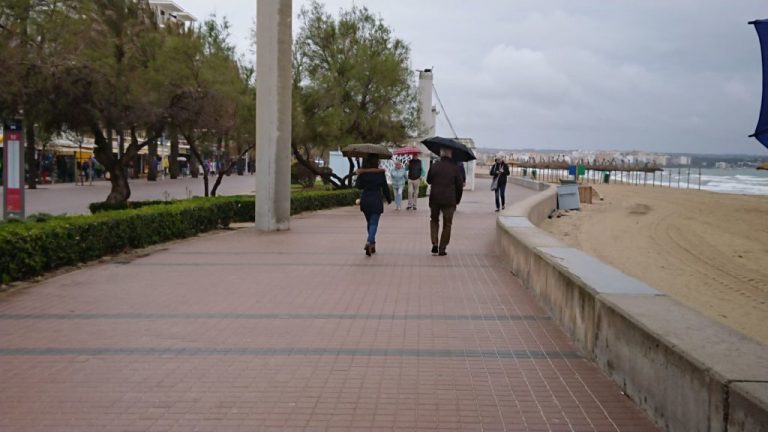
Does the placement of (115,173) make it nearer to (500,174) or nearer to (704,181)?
(500,174)

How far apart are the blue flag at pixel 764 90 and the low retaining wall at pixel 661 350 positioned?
1307 millimetres

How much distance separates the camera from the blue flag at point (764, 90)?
5.09 m

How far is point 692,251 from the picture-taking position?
18.2 meters

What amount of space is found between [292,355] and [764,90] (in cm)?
394

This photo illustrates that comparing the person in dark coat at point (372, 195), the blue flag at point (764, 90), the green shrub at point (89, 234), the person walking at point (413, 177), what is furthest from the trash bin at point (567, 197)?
the blue flag at point (764, 90)

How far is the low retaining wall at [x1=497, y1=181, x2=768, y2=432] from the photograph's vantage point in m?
3.55

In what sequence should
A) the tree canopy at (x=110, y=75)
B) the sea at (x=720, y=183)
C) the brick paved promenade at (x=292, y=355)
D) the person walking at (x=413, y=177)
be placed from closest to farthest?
the brick paved promenade at (x=292, y=355) → the tree canopy at (x=110, y=75) → the person walking at (x=413, y=177) → the sea at (x=720, y=183)

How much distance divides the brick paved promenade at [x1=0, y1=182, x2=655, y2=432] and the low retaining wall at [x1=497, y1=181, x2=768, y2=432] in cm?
19

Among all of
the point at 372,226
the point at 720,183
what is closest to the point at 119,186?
the point at 372,226

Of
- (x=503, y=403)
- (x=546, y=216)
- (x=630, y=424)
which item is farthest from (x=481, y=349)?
(x=546, y=216)

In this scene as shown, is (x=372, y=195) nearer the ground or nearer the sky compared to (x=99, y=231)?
nearer the sky

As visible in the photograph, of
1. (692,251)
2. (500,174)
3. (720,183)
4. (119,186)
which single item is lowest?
(692,251)

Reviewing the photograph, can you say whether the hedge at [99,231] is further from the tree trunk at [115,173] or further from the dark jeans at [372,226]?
the dark jeans at [372,226]

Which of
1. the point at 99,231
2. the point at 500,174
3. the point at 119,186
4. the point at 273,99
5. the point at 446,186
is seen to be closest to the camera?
the point at 99,231
